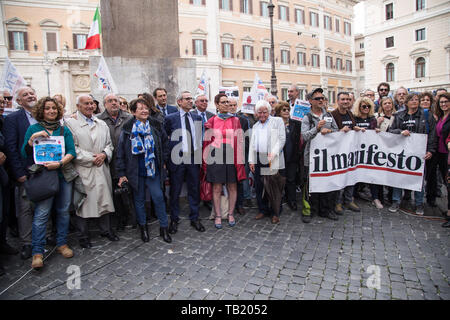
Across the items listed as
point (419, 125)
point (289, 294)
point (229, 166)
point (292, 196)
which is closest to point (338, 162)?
point (292, 196)

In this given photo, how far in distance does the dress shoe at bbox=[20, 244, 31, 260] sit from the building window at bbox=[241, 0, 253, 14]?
33.7 m

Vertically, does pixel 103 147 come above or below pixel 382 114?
below

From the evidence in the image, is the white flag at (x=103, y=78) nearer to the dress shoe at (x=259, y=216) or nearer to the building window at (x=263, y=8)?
the dress shoe at (x=259, y=216)

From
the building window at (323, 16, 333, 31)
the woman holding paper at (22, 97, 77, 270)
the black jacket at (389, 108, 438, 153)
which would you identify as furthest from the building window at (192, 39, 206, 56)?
the woman holding paper at (22, 97, 77, 270)

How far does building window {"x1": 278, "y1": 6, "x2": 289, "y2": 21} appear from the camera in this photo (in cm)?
3400

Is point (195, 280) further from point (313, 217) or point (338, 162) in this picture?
point (338, 162)

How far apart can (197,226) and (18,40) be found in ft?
106

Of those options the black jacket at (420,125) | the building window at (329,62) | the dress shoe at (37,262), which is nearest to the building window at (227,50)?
the building window at (329,62)

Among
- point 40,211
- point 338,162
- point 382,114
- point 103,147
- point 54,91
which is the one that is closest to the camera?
point 40,211

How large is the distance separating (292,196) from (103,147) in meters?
3.39

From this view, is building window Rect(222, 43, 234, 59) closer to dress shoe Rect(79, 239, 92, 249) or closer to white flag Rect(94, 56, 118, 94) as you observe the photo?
white flag Rect(94, 56, 118, 94)

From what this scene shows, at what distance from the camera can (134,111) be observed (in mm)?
4066

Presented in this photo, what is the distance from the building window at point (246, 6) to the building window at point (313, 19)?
30.7 feet

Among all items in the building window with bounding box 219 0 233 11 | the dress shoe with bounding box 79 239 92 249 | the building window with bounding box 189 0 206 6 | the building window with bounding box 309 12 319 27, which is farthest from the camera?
the building window with bounding box 309 12 319 27
